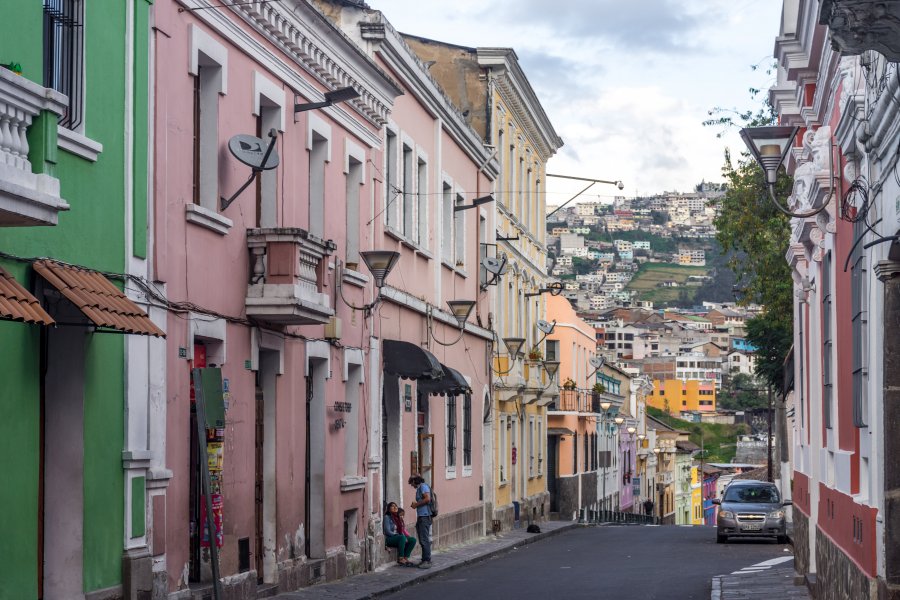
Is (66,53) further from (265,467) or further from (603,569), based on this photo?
(603,569)

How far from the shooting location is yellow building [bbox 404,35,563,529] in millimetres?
36438

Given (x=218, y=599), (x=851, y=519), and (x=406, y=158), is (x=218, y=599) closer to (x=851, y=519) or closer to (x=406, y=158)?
(x=851, y=519)

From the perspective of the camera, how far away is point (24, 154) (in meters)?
9.94

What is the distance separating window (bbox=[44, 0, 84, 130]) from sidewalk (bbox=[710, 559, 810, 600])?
10094 mm

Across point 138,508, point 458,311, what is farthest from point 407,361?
point 138,508

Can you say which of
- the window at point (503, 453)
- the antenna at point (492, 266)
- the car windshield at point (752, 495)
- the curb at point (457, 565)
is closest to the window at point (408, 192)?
the curb at point (457, 565)

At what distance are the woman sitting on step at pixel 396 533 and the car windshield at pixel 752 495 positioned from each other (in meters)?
13.2

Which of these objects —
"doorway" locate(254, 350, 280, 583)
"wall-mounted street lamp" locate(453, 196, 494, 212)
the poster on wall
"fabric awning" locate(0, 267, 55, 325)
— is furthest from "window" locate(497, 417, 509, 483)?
"fabric awning" locate(0, 267, 55, 325)

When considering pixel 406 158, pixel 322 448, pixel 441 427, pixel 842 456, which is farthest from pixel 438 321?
pixel 842 456

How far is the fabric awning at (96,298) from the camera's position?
38.4ft

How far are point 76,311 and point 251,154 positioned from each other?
4240mm

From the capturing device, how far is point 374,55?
2406 cm

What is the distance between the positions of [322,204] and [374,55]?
4326mm

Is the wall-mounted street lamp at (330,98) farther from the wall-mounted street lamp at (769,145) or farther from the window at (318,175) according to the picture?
the wall-mounted street lamp at (769,145)
